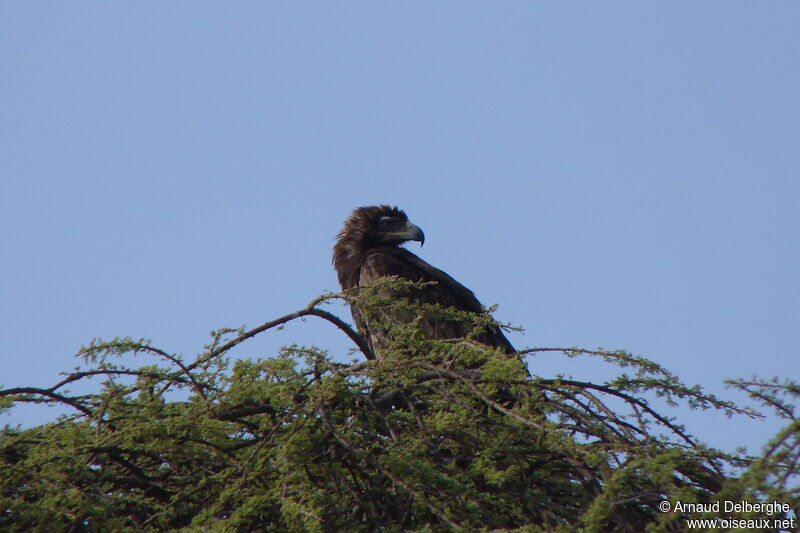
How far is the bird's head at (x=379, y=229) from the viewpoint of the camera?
9.93m

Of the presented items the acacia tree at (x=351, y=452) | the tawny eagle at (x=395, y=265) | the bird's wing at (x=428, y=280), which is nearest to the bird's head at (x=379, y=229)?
the tawny eagle at (x=395, y=265)

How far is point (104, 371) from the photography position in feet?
12.4

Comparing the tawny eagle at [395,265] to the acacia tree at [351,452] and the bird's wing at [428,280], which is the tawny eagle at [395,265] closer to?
the bird's wing at [428,280]

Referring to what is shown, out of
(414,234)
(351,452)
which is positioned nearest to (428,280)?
(414,234)

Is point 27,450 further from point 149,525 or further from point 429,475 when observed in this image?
point 429,475

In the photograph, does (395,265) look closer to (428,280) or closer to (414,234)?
(428,280)

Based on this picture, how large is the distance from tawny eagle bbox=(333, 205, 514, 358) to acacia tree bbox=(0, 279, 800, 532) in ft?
11.8

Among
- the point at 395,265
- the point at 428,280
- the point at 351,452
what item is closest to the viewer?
the point at 351,452

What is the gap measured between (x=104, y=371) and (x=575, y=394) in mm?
1949

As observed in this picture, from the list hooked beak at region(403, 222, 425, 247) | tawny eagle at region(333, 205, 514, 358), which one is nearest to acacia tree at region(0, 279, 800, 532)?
tawny eagle at region(333, 205, 514, 358)

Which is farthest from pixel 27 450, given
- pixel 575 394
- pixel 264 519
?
pixel 575 394

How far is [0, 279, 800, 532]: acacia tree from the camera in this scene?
3.23 meters

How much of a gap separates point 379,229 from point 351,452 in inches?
269

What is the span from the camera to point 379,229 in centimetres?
1005
